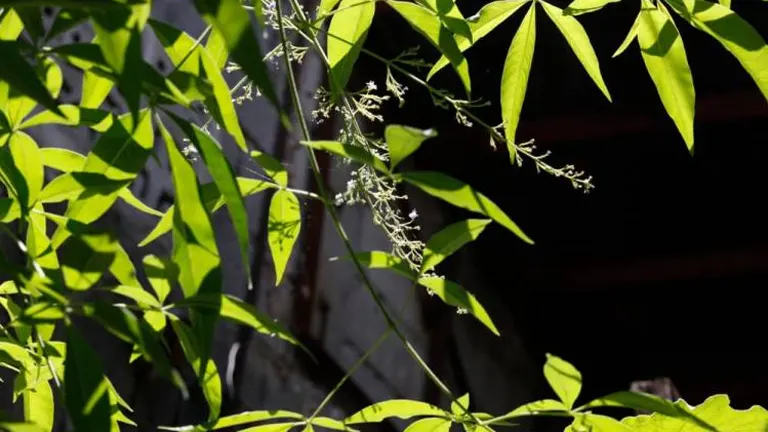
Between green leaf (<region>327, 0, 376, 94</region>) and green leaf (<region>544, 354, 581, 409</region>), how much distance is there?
0.16 metres

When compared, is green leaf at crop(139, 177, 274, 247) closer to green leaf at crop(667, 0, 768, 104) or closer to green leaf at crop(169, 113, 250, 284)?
green leaf at crop(169, 113, 250, 284)

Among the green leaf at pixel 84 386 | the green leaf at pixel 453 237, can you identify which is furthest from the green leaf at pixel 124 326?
the green leaf at pixel 453 237

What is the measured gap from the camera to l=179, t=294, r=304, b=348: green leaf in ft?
1.07

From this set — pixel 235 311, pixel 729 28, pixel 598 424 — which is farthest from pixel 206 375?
pixel 729 28

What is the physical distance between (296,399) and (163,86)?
1338 millimetres

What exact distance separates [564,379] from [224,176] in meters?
0.15

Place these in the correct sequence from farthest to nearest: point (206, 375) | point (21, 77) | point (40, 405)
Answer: point (40, 405)
point (206, 375)
point (21, 77)

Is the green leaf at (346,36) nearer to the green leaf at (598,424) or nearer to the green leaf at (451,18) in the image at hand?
the green leaf at (451,18)

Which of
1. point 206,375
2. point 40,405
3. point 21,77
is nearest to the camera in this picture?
point 21,77

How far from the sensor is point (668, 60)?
0.47 m

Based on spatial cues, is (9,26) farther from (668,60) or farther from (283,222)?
(668,60)

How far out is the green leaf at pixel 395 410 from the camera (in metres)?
0.42

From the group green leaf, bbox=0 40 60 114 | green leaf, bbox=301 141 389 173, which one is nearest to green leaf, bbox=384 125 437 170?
green leaf, bbox=301 141 389 173

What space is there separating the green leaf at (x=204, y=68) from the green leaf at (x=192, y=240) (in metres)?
0.02
